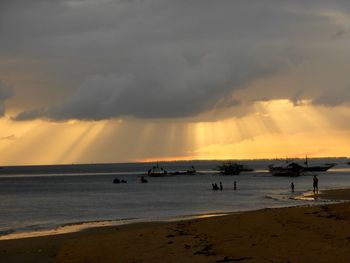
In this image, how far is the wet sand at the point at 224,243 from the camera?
61.3 feet

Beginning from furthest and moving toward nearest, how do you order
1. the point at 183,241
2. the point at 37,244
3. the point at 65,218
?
1. the point at 65,218
2. the point at 37,244
3. the point at 183,241

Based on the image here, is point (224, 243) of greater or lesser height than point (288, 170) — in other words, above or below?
below

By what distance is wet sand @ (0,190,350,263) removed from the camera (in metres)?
18.7

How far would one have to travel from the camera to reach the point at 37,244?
28.8 meters

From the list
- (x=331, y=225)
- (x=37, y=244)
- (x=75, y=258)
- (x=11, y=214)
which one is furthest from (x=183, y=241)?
(x=11, y=214)

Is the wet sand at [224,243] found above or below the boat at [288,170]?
below

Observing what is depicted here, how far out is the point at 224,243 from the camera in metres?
21.4

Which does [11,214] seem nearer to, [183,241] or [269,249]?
[183,241]

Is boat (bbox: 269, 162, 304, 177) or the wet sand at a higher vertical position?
boat (bbox: 269, 162, 304, 177)

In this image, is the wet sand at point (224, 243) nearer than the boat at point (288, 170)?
Yes

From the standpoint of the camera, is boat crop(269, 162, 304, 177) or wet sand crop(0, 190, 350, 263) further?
boat crop(269, 162, 304, 177)

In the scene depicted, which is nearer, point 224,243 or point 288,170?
point 224,243

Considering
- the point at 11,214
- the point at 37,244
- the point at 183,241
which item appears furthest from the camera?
the point at 11,214

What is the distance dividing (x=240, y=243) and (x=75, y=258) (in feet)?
21.0
